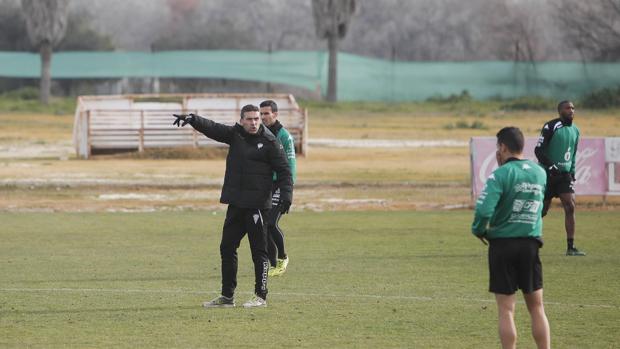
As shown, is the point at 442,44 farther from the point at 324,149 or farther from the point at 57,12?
the point at 324,149

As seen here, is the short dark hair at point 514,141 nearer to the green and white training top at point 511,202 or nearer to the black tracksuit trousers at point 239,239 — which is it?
the green and white training top at point 511,202

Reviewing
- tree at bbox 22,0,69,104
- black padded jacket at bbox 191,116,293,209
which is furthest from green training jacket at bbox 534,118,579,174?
tree at bbox 22,0,69,104

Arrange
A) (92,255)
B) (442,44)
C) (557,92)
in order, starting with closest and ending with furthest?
1. (92,255)
2. (557,92)
3. (442,44)

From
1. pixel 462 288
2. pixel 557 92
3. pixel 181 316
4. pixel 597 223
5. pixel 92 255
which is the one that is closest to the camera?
pixel 181 316

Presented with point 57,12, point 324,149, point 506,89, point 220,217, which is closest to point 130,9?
point 57,12

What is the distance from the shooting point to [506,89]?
59938mm

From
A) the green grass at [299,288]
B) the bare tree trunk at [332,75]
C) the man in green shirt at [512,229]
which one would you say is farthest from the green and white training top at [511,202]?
the bare tree trunk at [332,75]

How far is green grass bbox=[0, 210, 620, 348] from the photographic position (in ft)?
34.6

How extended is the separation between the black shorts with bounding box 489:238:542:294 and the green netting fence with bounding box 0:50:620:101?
2015 inches

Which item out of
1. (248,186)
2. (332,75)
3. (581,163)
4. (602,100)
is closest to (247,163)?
(248,186)

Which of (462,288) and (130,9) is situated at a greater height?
(130,9)

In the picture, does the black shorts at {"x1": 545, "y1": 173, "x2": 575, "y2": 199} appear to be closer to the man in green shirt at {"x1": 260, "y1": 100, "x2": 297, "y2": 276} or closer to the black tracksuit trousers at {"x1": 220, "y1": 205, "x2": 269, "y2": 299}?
the man in green shirt at {"x1": 260, "y1": 100, "x2": 297, "y2": 276}

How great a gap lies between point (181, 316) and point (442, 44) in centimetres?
8120

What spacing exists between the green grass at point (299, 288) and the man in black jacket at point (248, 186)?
38cm
